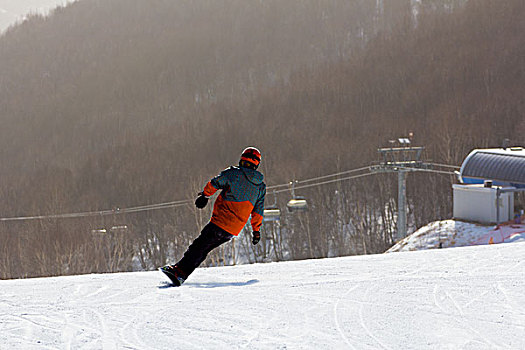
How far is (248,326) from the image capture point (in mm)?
4465

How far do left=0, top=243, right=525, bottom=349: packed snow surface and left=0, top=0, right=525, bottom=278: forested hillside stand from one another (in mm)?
35779

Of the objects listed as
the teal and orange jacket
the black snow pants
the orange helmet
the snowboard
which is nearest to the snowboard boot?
the snowboard

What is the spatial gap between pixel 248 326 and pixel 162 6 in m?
132

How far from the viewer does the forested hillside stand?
54656 millimetres

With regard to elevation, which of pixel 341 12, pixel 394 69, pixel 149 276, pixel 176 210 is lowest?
pixel 176 210

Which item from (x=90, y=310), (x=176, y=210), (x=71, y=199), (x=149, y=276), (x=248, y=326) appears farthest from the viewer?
(x=71, y=199)

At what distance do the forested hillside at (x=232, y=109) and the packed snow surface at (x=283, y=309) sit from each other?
117 ft

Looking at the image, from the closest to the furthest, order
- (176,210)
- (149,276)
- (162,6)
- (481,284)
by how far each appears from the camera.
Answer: (481,284)
(149,276)
(176,210)
(162,6)

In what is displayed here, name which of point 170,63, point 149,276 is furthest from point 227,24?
point 149,276

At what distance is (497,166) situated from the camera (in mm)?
29125

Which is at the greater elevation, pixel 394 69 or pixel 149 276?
pixel 394 69

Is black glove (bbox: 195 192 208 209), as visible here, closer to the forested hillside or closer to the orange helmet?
the orange helmet

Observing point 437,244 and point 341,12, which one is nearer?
point 437,244

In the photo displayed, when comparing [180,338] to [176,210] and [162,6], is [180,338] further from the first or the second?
[162,6]
